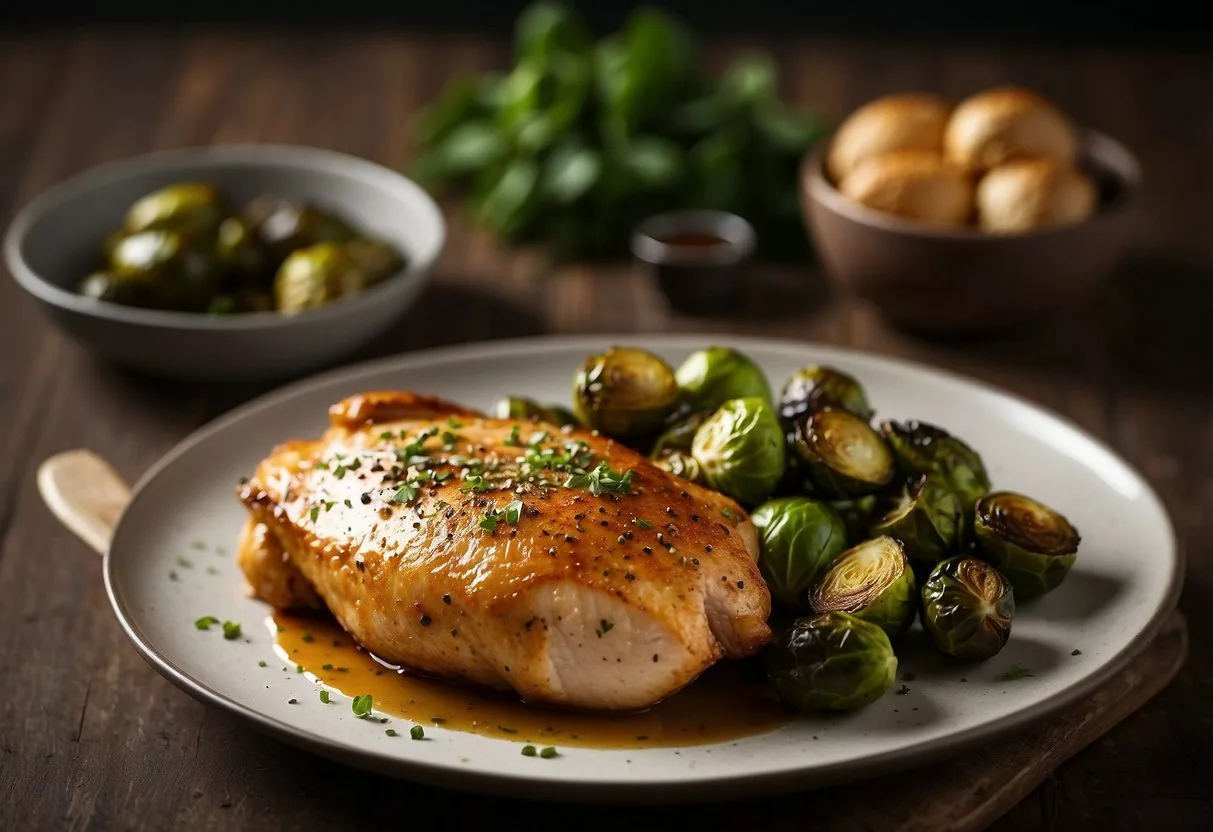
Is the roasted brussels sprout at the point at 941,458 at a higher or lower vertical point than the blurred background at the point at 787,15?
higher

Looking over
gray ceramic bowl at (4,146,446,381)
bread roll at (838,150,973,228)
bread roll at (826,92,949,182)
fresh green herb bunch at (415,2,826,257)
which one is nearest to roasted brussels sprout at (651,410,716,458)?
gray ceramic bowl at (4,146,446,381)

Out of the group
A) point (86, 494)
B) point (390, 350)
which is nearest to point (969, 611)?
point (86, 494)

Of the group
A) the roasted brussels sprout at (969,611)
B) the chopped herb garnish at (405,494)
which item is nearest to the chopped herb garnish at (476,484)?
the chopped herb garnish at (405,494)

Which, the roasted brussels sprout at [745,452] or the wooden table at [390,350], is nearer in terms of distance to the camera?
the wooden table at [390,350]

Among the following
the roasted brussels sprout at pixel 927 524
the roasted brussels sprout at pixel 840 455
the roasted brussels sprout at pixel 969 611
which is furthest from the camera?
the roasted brussels sprout at pixel 840 455

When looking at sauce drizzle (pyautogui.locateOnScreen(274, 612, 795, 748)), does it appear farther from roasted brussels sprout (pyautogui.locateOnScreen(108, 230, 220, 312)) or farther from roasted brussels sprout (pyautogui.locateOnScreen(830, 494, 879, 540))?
roasted brussels sprout (pyautogui.locateOnScreen(108, 230, 220, 312))

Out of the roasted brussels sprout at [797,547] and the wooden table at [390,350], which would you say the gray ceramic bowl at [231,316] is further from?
the roasted brussels sprout at [797,547]

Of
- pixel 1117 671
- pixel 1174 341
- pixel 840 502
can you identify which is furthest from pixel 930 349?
pixel 1117 671

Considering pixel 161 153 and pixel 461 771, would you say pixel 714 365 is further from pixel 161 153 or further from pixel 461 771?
pixel 161 153
